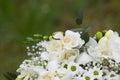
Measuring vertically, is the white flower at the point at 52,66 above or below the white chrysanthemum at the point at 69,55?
below

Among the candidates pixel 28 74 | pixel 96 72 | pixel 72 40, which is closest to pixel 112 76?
pixel 96 72

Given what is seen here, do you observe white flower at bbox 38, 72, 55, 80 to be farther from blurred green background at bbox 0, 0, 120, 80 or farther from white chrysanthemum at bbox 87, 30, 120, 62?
blurred green background at bbox 0, 0, 120, 80

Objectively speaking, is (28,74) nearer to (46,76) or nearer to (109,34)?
(46,76)

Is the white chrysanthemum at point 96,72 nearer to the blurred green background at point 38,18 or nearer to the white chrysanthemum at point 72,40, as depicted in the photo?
the white chrysanthemum at point 72,40

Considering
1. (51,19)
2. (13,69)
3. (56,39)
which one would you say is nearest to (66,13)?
(51,19)

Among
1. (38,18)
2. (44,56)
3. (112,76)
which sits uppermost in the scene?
(38,18)

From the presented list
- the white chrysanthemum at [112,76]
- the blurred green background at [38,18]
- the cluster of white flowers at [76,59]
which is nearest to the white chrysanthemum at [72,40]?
the cluster of white flowers at [76,59]

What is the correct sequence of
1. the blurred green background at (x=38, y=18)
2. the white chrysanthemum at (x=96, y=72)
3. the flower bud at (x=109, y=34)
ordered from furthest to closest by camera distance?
1. the blurred green background at (x=38, y=18)
2. the flower bud at (x=109, y=34)
3. the white chrysanthemum at (x=96, y=72)
